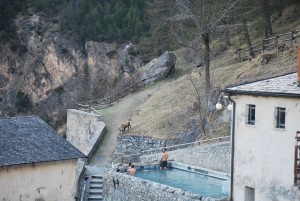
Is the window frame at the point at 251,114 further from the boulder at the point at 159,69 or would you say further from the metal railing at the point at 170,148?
the boulder at the point at 159,69

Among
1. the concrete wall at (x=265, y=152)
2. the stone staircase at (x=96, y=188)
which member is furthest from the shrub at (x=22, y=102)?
the concrete wall at (x=265, y=152)

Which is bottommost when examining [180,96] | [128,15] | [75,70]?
[180,96]

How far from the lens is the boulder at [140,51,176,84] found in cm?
6519

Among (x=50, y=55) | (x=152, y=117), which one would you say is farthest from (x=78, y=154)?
(x=50, y=55)

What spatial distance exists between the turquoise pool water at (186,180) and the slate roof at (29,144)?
3933 millimetres

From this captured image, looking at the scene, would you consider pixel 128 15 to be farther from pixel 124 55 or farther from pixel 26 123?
pixel 26 123

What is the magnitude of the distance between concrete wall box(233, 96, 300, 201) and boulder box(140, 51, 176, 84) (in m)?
36.8

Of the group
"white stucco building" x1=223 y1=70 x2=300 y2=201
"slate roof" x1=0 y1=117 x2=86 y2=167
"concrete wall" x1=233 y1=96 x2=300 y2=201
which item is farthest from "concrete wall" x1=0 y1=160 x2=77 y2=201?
"concrete wall" x1=233 y1=96 x2=300 y2=201

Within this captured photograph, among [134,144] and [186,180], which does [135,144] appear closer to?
[134,144]

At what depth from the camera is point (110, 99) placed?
62.3 metres

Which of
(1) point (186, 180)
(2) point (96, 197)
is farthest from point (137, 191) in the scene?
(2) point (96, 197)

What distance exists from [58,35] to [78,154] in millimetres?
69205

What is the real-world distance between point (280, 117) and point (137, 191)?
901 centimetres

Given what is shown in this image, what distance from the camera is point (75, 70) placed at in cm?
9912
